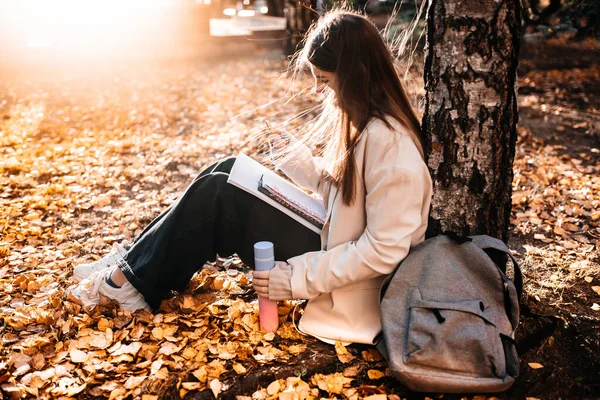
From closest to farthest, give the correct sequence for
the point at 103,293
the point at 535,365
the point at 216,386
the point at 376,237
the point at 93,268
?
the point at 376,237
the point at 216,386
the point at 535,365
the point at 103,293
the point at 93,268

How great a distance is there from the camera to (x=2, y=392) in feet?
7.02

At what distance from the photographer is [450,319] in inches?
77.4

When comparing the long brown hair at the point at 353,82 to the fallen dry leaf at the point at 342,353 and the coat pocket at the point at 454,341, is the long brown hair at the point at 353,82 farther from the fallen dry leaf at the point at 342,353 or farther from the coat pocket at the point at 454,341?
the fallen dry leaf at the point at 342,353

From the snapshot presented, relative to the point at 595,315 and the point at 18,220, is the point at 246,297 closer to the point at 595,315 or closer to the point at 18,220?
the point at 595,315

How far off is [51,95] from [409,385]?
318 inches

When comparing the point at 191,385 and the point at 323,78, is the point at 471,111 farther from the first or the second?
the point at 191,385

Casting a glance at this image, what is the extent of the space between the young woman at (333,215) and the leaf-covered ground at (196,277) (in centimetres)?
21

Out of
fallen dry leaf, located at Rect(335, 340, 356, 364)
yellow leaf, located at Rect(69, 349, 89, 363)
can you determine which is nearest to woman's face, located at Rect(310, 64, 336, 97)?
fallen dry leaf, located at Rect(335, 340, 356, 364)

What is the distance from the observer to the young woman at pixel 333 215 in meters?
2.03

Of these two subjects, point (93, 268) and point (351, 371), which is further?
point (93, 268)

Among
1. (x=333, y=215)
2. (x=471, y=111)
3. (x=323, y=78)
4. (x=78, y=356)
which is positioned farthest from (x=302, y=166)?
(x=78, y=356)

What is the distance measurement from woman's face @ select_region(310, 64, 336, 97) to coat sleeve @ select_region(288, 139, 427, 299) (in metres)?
0.33

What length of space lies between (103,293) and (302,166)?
116 cm

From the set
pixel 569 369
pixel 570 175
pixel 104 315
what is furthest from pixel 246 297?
pixel 570 175
